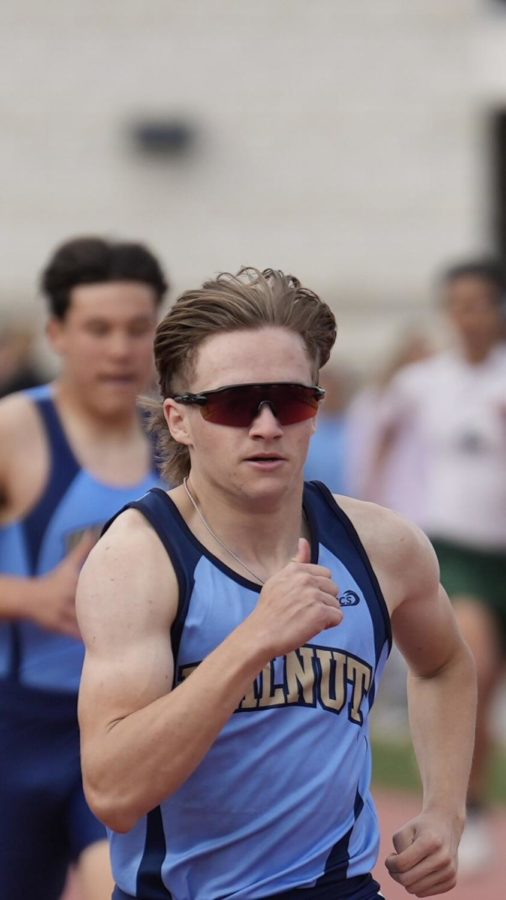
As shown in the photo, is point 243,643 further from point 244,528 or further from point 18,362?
point 18,362

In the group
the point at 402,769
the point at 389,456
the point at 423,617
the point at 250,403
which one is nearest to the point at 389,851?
the point at 402,769

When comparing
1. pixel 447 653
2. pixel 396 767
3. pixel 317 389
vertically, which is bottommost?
pixel 396 767

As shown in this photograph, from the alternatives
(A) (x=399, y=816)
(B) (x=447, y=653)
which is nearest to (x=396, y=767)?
(A) (x=399, y=816)

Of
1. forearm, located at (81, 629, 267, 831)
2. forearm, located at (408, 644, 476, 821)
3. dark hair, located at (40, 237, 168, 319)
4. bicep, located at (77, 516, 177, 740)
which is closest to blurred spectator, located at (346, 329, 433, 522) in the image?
dark hair, located at (40, 237, 168, 319)

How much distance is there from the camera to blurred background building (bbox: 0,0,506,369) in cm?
1672

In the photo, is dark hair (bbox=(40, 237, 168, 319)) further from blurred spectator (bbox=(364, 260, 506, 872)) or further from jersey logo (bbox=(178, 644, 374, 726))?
blurred spectator (bbox=(364, 260, 506, 872))

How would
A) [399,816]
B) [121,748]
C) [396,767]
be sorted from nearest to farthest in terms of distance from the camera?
[121,748], [399,816], [396,767]

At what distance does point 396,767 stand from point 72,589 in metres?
5.02

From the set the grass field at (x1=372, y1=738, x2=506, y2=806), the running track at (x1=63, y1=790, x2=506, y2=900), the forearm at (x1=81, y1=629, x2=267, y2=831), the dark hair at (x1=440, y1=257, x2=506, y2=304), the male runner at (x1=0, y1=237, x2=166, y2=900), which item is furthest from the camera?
the grass field at (x1=372, y1=738, x2=506, y2=806)

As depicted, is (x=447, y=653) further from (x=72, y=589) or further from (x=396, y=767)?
(x=396, y=767)

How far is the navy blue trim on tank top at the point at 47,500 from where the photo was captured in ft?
14.0

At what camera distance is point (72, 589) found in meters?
4.00

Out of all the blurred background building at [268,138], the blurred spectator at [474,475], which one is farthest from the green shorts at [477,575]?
the blurred background building at [268,138]

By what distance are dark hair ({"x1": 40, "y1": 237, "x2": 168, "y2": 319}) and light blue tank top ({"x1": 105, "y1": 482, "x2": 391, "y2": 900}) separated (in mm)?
1651
